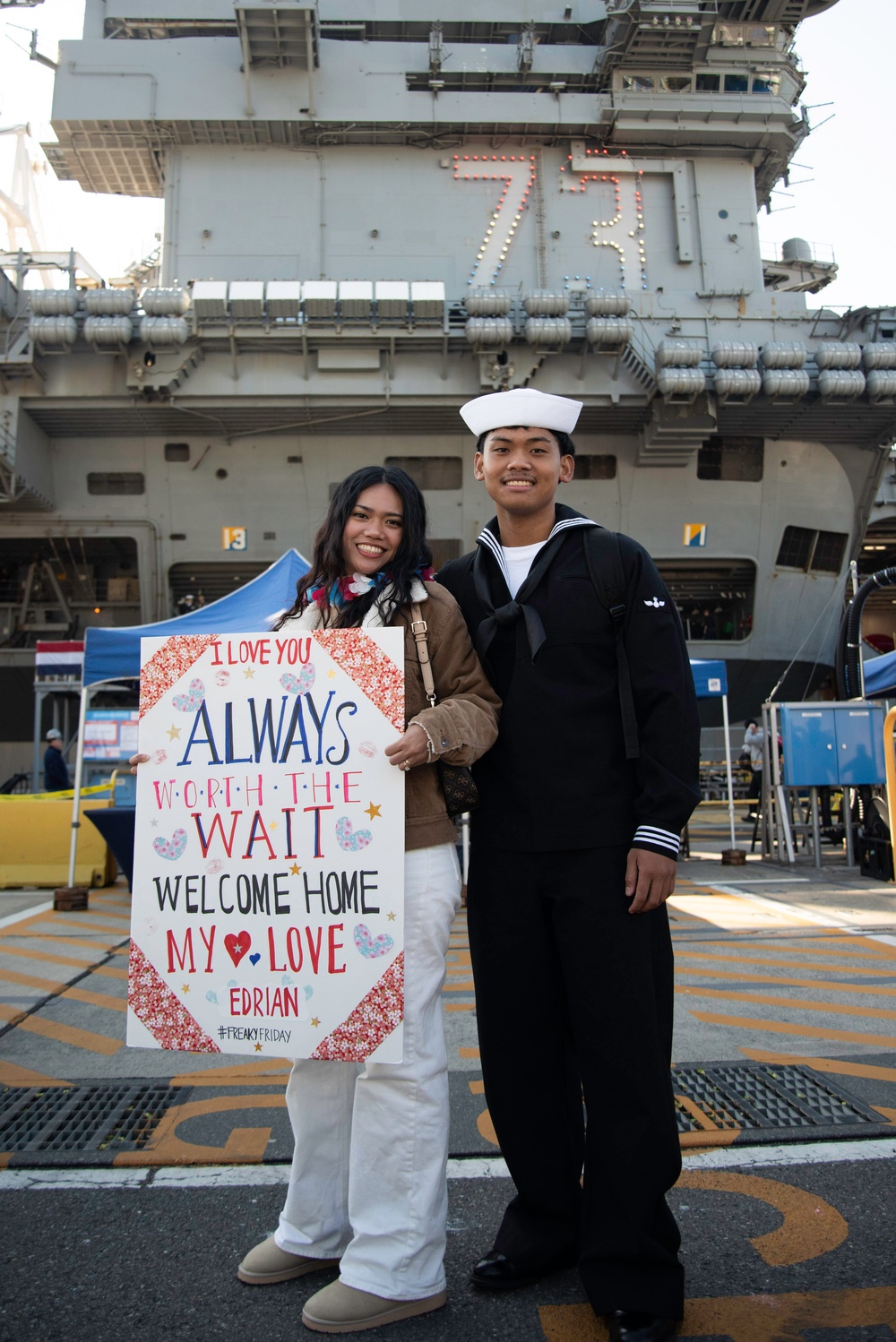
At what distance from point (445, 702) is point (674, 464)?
65.7ft

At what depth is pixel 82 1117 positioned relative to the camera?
3.46 m

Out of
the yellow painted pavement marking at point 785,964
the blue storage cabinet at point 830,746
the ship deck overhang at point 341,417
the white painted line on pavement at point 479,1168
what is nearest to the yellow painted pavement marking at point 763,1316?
the white painted line on pavement at point 479,1168

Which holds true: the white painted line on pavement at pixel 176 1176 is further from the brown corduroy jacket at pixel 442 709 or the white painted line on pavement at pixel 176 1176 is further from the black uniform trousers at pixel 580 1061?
the brown corduroy jacket at pixel 442 709

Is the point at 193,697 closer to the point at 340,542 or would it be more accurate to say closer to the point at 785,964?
the point at 340,542

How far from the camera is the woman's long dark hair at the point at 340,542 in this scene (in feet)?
8.54

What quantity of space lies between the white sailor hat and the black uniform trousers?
1.20 m

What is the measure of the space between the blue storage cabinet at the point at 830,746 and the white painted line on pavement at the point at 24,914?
27.2ft

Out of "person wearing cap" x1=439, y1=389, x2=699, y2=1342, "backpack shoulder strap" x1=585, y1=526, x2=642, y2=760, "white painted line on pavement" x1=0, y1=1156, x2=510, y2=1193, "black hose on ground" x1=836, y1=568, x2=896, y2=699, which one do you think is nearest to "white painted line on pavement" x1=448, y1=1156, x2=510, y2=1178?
"white painted line on pavement" x1=0, y1=1156, x2=510, y2=1193

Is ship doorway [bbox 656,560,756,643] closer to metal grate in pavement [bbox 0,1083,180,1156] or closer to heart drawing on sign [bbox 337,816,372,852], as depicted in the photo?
metal grate in pavement [bbox 0,1083,180,1156]

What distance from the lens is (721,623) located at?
2372 cm

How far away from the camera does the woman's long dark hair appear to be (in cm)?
260

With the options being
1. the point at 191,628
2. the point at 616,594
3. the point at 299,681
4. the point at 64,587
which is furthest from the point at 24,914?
the point at 64,587

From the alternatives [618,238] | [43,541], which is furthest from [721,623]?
[43,541]

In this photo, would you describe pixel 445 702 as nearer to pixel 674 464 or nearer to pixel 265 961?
pixel 265 961
